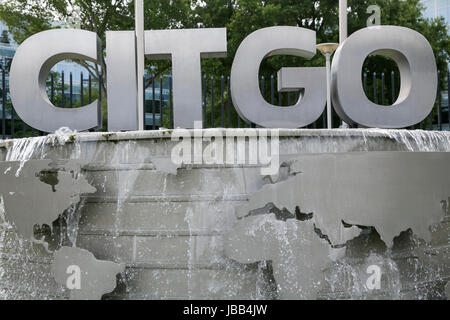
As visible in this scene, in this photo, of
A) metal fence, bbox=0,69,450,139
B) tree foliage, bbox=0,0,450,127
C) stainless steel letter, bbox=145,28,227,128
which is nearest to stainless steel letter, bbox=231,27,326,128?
metal fence, bbox=0,69,450,139

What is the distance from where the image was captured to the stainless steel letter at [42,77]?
6.00 meters

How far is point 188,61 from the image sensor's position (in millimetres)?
6223

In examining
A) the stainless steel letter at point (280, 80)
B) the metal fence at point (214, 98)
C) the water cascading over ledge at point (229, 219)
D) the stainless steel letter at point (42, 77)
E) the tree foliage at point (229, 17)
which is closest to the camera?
the water cascading over ledge at point (229, 219)

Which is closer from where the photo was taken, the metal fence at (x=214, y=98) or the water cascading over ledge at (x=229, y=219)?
the water cascading over ledge at (x=229, y=219)

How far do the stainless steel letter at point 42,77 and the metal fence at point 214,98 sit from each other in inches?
11.2

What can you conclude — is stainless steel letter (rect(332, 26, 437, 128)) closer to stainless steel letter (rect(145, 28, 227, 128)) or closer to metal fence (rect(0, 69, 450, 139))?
metal fence (rect(0, 69, 450, 139))

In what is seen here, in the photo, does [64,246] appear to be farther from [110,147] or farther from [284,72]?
[284,72]

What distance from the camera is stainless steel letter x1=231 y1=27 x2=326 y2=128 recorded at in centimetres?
616

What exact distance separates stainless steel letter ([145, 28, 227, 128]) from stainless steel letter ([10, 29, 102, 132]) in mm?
940

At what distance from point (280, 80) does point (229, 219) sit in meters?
3.02

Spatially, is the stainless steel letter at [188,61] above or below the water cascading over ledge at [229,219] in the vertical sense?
above

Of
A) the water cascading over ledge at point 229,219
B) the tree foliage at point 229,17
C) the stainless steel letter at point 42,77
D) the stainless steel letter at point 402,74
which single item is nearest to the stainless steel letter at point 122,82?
the stainless steel letter at point 42,77

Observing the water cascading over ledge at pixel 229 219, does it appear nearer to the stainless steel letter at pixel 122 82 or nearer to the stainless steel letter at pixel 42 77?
the stainless steel letter at pixel 42 77
